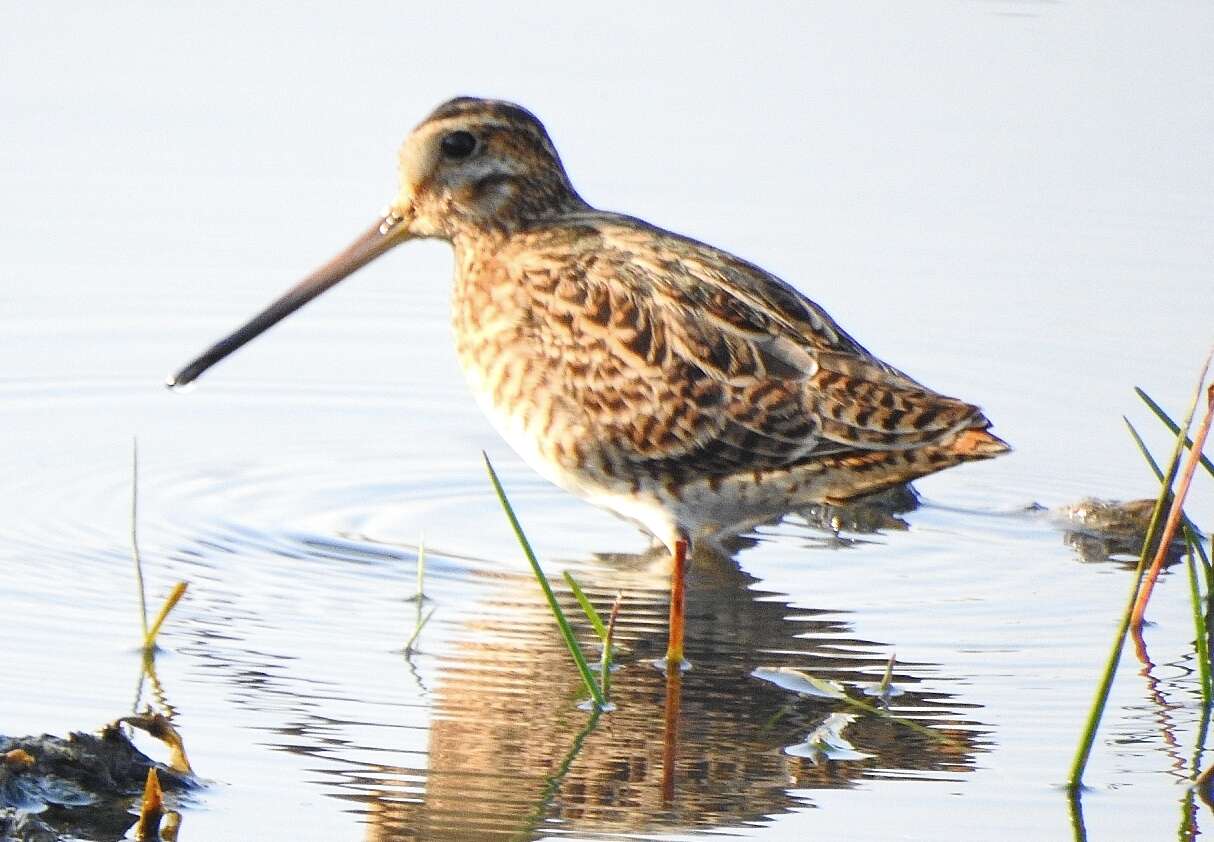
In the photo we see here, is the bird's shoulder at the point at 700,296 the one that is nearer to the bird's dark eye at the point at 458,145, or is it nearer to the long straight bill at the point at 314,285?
the bird's dark eye at the point at 458,145

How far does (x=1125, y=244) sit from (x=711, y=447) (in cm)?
379

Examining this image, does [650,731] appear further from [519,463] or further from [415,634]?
[519,463]

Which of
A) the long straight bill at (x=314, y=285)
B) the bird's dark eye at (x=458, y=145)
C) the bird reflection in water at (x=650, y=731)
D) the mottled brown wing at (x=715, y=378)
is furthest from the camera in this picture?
the long straight bill at (x=314, y=285)

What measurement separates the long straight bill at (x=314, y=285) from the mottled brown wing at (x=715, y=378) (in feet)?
2.71

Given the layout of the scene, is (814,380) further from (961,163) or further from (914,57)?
(914,57)

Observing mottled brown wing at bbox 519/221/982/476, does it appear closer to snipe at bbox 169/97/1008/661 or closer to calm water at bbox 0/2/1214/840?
snipe at bbox 169/97/1008/661

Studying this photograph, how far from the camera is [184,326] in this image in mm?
9000

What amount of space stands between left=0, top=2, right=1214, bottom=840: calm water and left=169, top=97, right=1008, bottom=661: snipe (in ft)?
1.01

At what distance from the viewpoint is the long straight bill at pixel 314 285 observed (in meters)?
7.58

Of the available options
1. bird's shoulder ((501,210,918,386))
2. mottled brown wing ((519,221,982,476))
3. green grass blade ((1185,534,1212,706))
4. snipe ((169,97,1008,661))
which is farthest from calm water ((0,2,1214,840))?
bird's shoulder ((501,210,918,386))

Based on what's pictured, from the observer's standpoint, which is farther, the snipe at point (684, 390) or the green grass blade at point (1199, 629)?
the snipe at point (684, 390)

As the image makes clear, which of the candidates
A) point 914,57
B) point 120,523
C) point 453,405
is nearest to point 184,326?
point 453,405

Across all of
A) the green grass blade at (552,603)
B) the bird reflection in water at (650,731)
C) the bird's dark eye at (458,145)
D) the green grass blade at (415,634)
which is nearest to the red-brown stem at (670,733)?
the bird reflection in water at (650,731)

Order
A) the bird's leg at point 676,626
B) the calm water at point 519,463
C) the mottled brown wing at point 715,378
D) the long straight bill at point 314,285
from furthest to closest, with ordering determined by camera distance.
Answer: the long straight bill at point 314,285
the mottled brown wing at point 715,378
the bird's leg at point 676,626
the calm water at point 519,463
